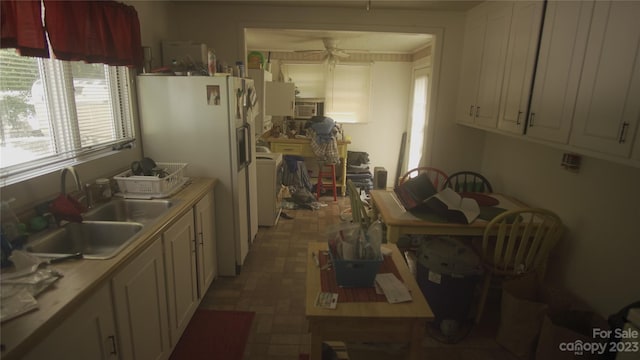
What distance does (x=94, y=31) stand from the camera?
197 centimetres

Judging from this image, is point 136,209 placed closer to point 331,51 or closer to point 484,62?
point 484,62

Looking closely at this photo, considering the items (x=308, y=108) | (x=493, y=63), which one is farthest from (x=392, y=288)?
(x=308, y=108)

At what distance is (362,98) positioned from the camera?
233 inches

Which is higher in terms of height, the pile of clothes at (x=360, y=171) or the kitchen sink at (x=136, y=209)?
the kitchen sink at (x=136, y=209)

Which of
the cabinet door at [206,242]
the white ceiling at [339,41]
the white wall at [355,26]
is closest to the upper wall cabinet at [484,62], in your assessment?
the white wall at [355,26]

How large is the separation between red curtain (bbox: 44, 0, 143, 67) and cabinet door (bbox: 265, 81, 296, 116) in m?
2.60

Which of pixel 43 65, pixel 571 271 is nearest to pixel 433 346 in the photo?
pixel 571 271

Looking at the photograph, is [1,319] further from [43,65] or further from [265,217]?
[265,217]

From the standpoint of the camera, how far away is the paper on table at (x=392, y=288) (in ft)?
4.79

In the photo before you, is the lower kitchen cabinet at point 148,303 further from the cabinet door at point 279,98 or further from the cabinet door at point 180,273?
the cabinet door at point 279,98

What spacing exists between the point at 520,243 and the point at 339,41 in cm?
340

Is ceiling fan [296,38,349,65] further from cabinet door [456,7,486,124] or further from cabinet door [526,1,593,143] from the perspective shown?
cabinet door [526,1,593,143]

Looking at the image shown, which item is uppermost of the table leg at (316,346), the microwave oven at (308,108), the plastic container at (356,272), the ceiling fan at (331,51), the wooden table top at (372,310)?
the ceiling fan at (331,51)

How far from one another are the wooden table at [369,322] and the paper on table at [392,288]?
0.03 m
